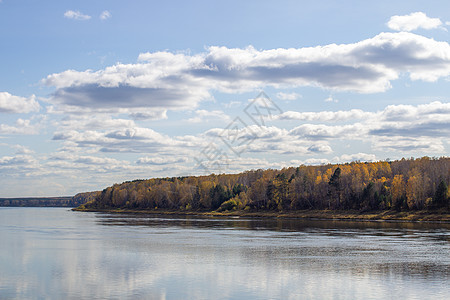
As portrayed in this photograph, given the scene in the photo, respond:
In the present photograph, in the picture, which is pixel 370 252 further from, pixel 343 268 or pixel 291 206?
pixel 291 206

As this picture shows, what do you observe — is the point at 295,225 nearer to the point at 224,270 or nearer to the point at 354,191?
the point at 354,191

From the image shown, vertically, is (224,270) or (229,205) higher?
(229,205)

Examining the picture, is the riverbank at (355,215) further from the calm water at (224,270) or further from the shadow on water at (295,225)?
the calm water at (224,270)

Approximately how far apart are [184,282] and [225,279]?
2.86 meters

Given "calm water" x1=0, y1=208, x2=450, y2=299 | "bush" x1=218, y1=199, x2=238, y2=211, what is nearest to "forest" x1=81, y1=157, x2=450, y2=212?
"bush" x1=218, y1=199, x2=238, y2=211

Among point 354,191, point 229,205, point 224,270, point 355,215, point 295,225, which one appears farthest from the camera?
point 229,205

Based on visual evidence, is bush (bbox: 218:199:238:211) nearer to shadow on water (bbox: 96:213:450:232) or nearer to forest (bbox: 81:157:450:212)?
forest (bbox: 81:157:450:212)

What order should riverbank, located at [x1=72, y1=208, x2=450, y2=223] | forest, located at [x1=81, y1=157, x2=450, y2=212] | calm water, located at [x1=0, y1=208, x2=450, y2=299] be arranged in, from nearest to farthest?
calm water, located at [x1=0, y1=208, x2=450, y2=299] → riverbank, located at [x1=72, y1=208, x2=450, y2=223] → forest, located at [x1=81, y1=157, x2=450, y2=212]

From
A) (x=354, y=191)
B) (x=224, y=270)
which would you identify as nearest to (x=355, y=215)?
(x=354, y=191)

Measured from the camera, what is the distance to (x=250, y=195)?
158 metres

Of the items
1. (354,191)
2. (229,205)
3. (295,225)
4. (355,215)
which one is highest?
(354,191)

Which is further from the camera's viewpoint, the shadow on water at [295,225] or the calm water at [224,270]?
the shadow on water at [295,225]

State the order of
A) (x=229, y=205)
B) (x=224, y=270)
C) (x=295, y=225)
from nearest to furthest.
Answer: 1. (x=224, y=270)
2. (x=295, y=225)
3. (x=229, y=205)

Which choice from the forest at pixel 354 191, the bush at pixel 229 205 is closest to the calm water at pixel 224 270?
the forest at pixel 354 191
